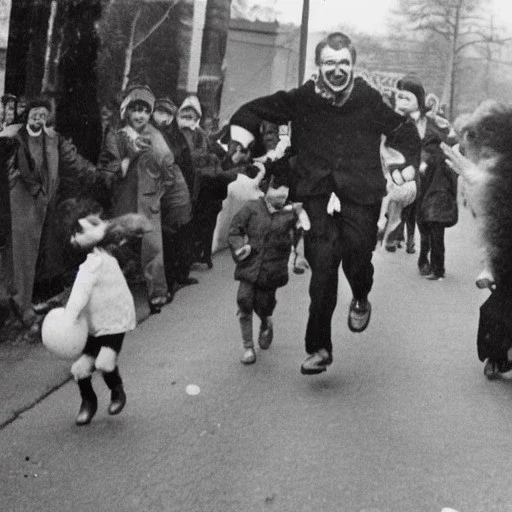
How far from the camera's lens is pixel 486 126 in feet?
18.2

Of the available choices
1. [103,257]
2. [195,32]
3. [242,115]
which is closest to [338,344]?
[242,115]

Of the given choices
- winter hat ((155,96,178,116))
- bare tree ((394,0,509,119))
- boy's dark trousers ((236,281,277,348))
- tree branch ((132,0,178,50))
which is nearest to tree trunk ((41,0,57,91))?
tree branch ((132,0,178,50))

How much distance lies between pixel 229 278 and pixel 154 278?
2055 mm

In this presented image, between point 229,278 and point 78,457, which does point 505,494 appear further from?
point 229,278

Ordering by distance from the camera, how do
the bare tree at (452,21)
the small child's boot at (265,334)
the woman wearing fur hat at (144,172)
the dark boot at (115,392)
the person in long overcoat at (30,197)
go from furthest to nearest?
1. the bare tree at (452,21)
2. the woman wearing fur hat at (144,172)
3. the small child's boot at (265,334)
4. the person in long overcoat at (30,197)
5. the dark boot at (115,392)

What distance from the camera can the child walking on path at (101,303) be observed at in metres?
→ 4.51

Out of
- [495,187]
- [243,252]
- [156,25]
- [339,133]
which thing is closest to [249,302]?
[243,252]

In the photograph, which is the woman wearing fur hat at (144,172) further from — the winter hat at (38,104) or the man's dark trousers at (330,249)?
the man's dark trousers at (330,249)

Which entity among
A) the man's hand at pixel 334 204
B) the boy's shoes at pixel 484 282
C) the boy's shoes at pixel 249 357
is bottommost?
the boy's shoes at pixel 249 357

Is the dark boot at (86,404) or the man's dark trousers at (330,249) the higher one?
the man's dark trousers at (330,249)

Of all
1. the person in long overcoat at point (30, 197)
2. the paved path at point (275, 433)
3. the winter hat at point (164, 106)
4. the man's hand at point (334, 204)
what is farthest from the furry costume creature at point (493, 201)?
the winter hat at point (164, 106)

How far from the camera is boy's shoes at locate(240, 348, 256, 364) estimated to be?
238 inches

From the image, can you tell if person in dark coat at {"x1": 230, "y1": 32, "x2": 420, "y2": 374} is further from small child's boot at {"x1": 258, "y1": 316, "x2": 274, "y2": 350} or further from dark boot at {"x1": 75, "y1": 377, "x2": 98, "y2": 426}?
dark boot at {"x1": 75, "y1": 377, "x2": 98, "y2": 426}

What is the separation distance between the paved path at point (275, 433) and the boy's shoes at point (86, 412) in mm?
67
